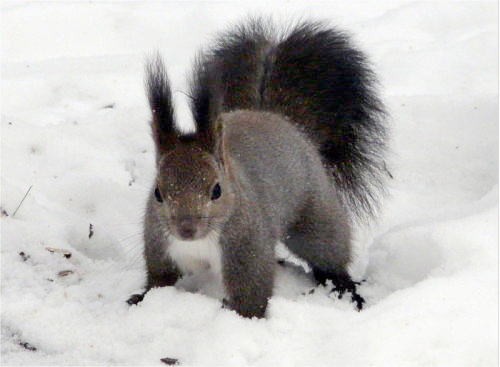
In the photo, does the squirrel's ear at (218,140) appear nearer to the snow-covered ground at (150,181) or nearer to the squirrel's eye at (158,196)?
the squirrel's eye at (158,196)

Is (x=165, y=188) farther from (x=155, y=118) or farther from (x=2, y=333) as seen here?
(x=2, y=333)

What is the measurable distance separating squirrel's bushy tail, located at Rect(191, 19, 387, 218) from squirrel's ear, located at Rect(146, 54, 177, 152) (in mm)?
876

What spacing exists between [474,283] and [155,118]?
108cm

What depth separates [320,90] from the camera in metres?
3.62

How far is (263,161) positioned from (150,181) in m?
Answer: 1.13

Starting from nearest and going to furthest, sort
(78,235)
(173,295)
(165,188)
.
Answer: (165,188) < (173,295) < (78,235)

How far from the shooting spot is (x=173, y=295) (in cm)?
277

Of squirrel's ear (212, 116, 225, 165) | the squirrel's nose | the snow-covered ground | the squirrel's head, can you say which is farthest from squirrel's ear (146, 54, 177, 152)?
the snow-covered ground

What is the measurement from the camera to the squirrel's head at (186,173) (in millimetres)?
2574

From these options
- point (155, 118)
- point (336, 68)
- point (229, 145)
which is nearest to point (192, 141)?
point (155, 118)

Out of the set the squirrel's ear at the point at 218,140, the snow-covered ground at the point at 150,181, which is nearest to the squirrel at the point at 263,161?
the squirrel's ear at the point at 218,140

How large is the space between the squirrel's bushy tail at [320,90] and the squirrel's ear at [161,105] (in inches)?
34.5

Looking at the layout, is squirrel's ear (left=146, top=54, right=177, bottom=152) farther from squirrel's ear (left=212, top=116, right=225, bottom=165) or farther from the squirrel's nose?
the squirrel's nose

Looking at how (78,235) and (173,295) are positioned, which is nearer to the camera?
(173,295)
